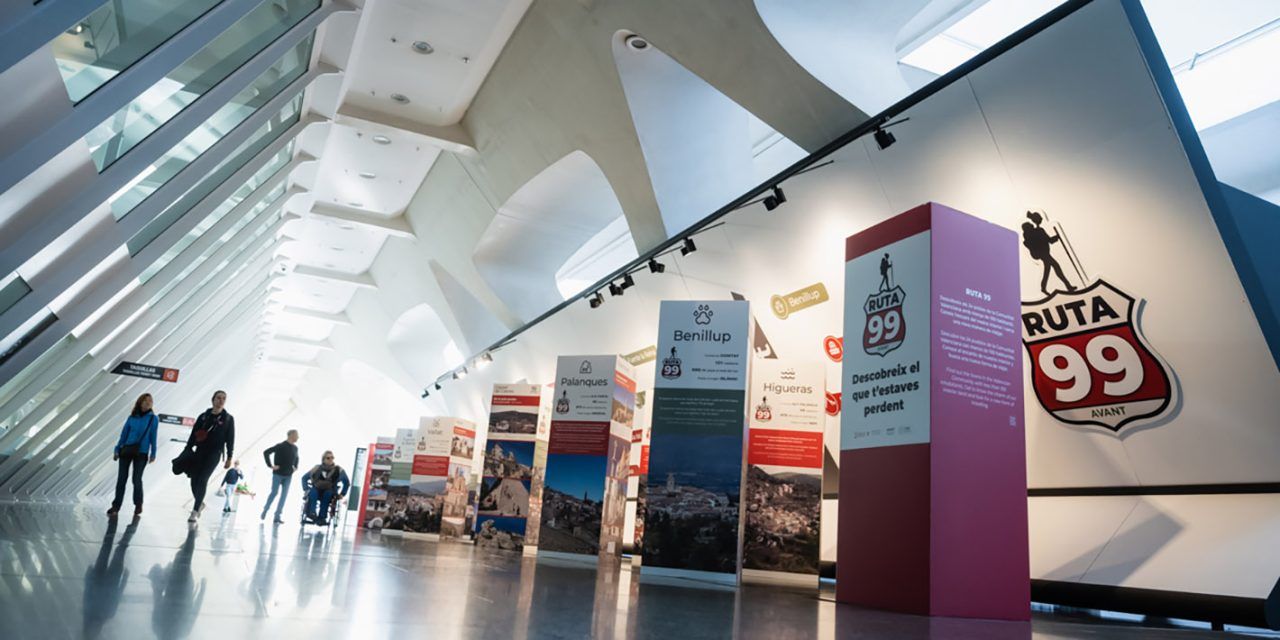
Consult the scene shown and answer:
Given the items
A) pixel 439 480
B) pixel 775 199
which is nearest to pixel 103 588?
pixel 775 199

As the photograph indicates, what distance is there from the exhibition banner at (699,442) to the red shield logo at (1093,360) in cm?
242

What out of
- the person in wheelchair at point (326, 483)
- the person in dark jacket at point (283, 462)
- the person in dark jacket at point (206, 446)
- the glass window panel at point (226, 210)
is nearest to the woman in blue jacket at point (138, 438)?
the person in dark jacket at point (206, 446)

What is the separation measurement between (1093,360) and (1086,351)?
10 centimetres

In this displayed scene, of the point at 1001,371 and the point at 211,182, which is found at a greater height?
the point at 211,182

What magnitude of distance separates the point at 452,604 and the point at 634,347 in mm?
10398

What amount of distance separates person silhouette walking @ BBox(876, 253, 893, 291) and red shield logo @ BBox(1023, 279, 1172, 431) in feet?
6.57

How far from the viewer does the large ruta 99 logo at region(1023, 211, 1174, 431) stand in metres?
6.09

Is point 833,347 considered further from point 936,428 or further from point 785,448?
point 936,428

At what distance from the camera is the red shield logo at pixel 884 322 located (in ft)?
17.2

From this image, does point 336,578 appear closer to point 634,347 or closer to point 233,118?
point 233,118

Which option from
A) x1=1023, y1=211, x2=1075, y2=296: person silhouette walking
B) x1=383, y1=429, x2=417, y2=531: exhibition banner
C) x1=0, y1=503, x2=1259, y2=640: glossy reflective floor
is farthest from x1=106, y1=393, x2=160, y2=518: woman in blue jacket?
x1=1023, y1=211, x2=1075, y2=296: person silhouette walking

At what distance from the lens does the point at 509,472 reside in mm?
11328

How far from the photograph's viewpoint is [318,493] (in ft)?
51.1

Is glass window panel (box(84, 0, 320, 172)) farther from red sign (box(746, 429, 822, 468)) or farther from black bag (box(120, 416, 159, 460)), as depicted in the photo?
red sign (box(746, 429, 822, 468))
